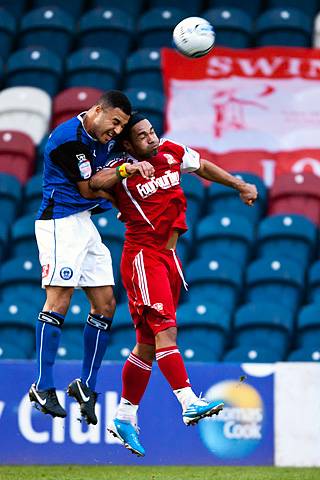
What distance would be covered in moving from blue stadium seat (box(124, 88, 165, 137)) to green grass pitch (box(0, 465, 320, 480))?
5072mm

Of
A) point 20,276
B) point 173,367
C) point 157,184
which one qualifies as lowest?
point 173,367

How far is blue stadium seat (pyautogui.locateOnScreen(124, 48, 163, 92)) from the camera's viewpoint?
14.4 metres

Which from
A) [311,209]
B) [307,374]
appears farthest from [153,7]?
[307,374]

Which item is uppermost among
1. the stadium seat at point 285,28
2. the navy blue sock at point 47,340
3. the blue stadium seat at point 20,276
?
the stadium seat at point 285,28

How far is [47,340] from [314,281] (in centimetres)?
493

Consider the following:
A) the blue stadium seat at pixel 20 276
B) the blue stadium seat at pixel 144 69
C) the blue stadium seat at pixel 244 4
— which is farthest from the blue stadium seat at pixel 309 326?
the blue stadium seat at pixel 244 4

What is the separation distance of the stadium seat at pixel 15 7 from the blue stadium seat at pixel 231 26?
95.0 inches

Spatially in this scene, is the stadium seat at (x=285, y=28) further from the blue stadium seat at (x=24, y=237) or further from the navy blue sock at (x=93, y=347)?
the navy blue sock at (x=93, y=347)

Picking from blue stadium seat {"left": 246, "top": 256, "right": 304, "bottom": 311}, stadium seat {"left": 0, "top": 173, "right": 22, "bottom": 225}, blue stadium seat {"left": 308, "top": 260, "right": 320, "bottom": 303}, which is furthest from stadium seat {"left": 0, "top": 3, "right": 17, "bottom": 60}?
blue stadium seat {"left": 308, "top": 260, "right": 320, "bottom": 303}

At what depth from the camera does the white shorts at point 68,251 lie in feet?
25.7

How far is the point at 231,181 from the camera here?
8055 mm

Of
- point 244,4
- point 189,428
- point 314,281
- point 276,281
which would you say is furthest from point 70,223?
point 244,4

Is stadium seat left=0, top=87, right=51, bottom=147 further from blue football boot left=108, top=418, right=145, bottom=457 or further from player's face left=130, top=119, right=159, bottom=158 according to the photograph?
blue football boot left=108, top=418, right=145, bottom=457

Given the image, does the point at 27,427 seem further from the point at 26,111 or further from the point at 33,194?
the point at 26,111
